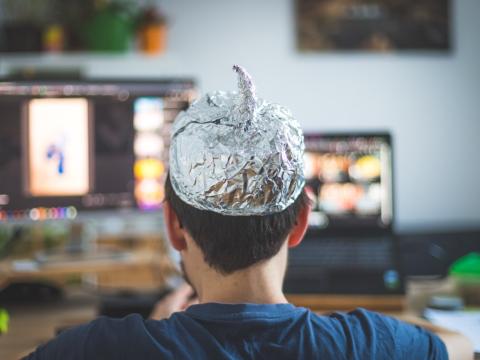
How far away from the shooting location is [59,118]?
1566mm

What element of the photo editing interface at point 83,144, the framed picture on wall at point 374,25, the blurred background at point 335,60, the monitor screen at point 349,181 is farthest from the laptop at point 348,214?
the framed picture on wall at point 374,25

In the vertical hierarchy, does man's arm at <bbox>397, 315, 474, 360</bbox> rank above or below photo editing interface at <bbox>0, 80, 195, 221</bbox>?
below

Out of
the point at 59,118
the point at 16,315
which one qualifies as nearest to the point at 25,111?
the point at 59,118

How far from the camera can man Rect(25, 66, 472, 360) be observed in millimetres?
748

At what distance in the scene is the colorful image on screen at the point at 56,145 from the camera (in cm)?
156

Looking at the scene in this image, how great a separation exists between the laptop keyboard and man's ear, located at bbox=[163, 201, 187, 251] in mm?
599

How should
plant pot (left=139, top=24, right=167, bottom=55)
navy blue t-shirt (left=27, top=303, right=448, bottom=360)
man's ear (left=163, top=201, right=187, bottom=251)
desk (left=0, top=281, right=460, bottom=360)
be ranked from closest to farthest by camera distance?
navy blue t-shirt (left=27, top=303, right=448, bottom=360) < man's ear (left=163, top=201, right=187, bottom=251) < desk (left=0, top=281, right=460, bottom=360) < plant pot (left=139, top=24, right=167, bottom=55)

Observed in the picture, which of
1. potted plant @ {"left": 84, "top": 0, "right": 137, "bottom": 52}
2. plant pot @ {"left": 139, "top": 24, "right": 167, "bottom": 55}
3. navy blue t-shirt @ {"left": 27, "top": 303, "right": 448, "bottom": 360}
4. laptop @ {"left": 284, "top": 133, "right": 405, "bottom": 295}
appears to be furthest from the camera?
plant pot @ {"left": 139, "top": 24, "right": 167, "bottom": 55}

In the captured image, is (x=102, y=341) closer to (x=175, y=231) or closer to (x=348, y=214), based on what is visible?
(x=175, y=231)

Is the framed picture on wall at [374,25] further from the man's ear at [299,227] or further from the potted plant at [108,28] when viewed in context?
the man's ear at [299,227]

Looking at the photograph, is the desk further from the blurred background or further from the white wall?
Result: the white wall

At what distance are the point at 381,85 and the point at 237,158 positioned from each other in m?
3.15

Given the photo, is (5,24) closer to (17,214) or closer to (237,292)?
(17,214)

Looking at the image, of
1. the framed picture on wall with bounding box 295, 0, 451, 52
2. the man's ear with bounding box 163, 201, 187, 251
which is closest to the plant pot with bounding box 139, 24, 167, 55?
the framed picture on wall with bounding box 295, 0, 451, 52
